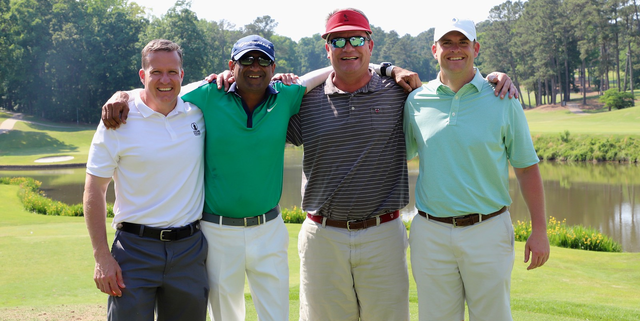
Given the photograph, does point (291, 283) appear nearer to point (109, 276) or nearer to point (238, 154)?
point (238, 154)

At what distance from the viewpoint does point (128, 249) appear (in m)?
3.66

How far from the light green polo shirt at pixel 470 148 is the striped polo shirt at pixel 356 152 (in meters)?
0.31

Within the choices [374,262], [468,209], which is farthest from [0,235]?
[468,209]

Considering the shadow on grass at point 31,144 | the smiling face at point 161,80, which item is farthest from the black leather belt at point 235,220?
the shadow on grass at point 31,144

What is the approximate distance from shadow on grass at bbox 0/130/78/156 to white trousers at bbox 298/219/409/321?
42345 millimetres

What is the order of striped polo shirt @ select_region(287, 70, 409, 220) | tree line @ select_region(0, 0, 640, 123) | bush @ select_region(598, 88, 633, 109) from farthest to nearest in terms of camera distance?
tree line @ select_region(0, 0, 640, 123)
bush @ select_region(598, 88, 633, 109)
striped polo shirt @ select_region(287, 70, 409, 220)

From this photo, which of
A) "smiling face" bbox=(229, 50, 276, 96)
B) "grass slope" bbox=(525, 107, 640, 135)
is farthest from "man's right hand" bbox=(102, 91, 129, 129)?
"grass slope" bbox=(525, 107, 640, 135)

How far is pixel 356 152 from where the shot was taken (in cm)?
411

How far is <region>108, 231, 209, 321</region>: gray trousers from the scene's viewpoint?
362 cm

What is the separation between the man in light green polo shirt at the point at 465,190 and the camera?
149 inches

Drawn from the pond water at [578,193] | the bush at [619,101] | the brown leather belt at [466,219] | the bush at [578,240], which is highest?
the brown leather belt at [466,219]

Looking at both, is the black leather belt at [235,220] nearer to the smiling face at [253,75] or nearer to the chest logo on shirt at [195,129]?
the chest logo on shirt at [195,129]

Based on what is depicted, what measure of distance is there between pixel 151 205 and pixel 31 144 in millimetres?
46140

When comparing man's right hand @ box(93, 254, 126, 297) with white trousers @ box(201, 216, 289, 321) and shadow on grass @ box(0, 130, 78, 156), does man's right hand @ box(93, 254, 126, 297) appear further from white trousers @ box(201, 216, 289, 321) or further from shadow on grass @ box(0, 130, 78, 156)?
shadow on grass @ box(0, 130, 78, 156)
